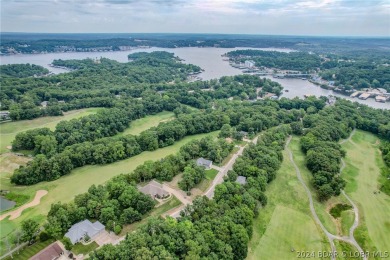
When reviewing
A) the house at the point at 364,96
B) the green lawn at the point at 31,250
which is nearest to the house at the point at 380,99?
the house at the point at 364,96

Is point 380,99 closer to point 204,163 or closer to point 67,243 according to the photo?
point 204,163

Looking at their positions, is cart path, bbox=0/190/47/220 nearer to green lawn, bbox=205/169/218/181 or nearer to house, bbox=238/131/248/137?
green lawn, bbox=205/169/218/181

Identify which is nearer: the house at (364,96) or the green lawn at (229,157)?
the green lawn at (229,157)

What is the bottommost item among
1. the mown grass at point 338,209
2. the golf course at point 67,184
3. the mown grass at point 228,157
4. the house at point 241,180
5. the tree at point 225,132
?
the mown grass at point 338,209

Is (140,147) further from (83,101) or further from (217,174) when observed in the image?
(83,101)

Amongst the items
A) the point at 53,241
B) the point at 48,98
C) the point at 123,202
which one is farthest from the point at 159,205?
the point at 48,98

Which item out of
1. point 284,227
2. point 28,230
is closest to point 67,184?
point 28,230

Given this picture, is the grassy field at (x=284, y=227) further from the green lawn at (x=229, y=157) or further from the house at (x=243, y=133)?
the house at (x=243, y=133)
